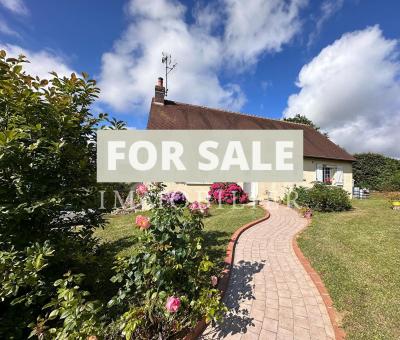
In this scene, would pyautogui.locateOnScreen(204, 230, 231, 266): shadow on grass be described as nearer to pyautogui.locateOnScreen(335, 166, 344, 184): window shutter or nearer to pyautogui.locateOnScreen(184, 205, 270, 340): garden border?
pyautogui.locateOnScreen(184, 205, 270, 340): garden border

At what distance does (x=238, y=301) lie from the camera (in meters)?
3.79

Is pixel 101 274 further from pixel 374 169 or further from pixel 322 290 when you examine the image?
pixel 374 169

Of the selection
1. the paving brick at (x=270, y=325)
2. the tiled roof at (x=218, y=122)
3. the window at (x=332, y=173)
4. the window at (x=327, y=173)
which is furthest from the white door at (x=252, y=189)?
the paving brick at (x=270, y=325)

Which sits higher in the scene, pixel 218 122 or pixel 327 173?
pixel 218 122

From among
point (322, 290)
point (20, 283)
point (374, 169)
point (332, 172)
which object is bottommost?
point (322, 290)

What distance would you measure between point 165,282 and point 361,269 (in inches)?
163

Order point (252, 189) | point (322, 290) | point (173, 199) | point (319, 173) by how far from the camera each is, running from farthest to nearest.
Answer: point (319, 173)
point (252, 189)
point (173, 199)
point (322, 290)

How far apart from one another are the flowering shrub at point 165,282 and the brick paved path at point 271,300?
525 millimetres

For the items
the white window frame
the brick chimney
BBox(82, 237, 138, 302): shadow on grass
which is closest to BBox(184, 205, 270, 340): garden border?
BBox(82, 237, 138, 302): shadow on grass

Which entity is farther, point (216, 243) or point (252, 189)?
point (252, 189)

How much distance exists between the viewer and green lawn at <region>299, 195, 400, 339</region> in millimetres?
3238

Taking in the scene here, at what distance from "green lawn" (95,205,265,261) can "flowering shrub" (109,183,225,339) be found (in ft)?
5.70

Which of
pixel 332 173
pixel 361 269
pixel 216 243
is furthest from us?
pixel 332 173

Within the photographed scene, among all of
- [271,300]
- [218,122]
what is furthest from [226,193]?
[271,300]
